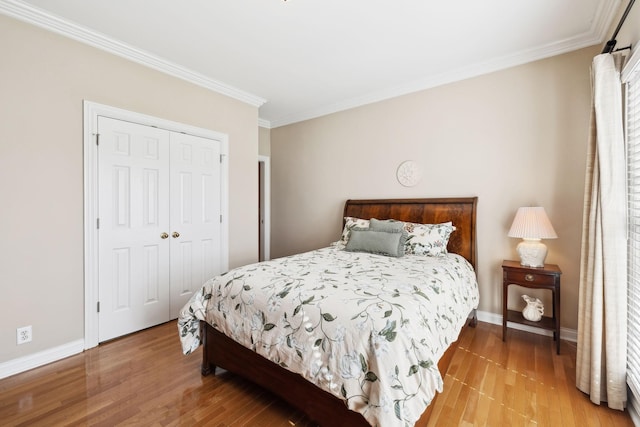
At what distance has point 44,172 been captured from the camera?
220cm

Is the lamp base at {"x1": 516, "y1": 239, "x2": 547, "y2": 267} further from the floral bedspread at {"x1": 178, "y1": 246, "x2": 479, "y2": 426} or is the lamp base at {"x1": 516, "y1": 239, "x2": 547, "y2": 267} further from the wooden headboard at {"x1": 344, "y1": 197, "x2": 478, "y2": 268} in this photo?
the floral bedspread at {"x1": 178, "y1": 246, "x2": 479, "y2": 426}

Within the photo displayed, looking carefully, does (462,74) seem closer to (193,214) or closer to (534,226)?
(534,226)

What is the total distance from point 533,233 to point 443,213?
863mm

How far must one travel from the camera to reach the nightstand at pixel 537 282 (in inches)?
91.0

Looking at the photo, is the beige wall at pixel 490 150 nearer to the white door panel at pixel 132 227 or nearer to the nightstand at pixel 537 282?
the nightstand at pixel 537 282

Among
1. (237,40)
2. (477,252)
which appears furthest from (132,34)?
(477,252)

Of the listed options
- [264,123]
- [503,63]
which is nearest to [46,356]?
[264,123]

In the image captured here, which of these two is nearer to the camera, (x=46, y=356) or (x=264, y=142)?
(x=46, y=356)

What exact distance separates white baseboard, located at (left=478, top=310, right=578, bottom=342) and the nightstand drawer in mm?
608

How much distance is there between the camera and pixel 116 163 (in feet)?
8.46

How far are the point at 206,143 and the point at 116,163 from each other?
97 cm

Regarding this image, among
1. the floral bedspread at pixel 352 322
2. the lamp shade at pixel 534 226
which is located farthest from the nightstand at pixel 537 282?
the floral bedspread at pixel 352 322

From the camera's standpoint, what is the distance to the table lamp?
236 cm

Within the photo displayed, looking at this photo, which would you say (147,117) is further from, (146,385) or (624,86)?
(624,86)
